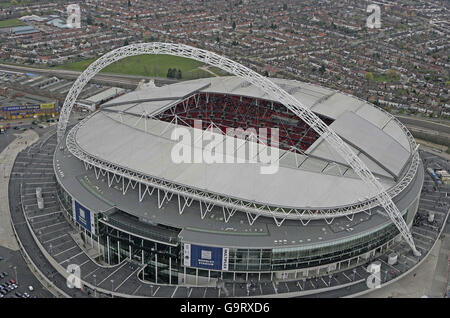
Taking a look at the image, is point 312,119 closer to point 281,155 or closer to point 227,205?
point 281,155

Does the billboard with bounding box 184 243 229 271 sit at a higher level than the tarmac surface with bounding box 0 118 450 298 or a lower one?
higher

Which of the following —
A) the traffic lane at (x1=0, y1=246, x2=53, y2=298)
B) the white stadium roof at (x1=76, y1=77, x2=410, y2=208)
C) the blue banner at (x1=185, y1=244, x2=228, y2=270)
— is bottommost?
the traffic lane at (x1=0, y1=246, x2=53, y2=298)

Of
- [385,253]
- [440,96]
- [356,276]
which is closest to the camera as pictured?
[356,276]

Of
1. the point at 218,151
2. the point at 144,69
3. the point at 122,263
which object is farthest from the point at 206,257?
the point at 144,69

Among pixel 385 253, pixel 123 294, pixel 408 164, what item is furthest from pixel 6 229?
pixel 408 164

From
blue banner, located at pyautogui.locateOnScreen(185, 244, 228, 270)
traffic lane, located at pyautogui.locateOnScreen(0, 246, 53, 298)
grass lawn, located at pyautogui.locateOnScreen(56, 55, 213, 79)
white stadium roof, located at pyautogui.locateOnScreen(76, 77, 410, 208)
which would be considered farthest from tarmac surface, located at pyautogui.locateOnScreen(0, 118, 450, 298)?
grass lawn, located at pyautogui.locateOnScreen(56, 55, 213, 79)

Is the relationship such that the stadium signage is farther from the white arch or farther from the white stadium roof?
the white arch

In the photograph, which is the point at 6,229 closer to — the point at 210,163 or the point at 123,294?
the point at 123,294

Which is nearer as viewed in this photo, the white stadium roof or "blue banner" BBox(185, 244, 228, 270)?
"blue banner" BBox(185, 244, 228, 270)
